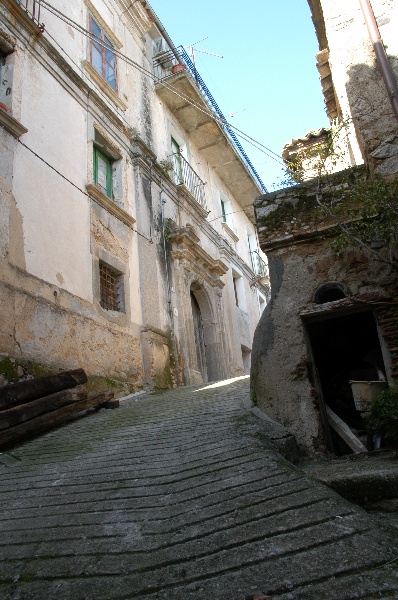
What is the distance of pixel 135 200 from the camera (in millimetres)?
11672

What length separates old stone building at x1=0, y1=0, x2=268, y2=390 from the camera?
786 cm

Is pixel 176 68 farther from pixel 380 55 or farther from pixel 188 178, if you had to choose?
pixel 380 55

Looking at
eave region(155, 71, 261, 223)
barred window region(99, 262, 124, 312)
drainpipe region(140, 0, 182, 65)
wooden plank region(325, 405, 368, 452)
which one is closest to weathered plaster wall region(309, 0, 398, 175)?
wooden plank region(325, 405, 368, 452)

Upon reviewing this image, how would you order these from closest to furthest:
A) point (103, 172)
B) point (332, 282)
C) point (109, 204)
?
1. point (332, 282)
2. point (109, 204)
3. point (103, 172)

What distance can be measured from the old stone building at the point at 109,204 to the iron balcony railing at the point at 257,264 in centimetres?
333

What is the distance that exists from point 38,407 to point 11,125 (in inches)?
190

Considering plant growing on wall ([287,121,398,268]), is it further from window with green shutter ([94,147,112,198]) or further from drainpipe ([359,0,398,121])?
window with green shutter ([94,147,112,198])

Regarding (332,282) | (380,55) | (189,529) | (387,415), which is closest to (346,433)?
(387,415)

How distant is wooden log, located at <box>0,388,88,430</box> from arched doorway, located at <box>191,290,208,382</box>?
671 cm

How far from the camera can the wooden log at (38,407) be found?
5422 mm

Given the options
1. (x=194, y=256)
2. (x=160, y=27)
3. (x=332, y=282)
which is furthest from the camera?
(x=160, y=27)

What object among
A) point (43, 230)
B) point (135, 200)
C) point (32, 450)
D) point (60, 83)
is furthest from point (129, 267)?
point (32, 450)

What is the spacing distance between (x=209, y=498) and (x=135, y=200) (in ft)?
31.4

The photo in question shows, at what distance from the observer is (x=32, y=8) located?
9500 millimetres
